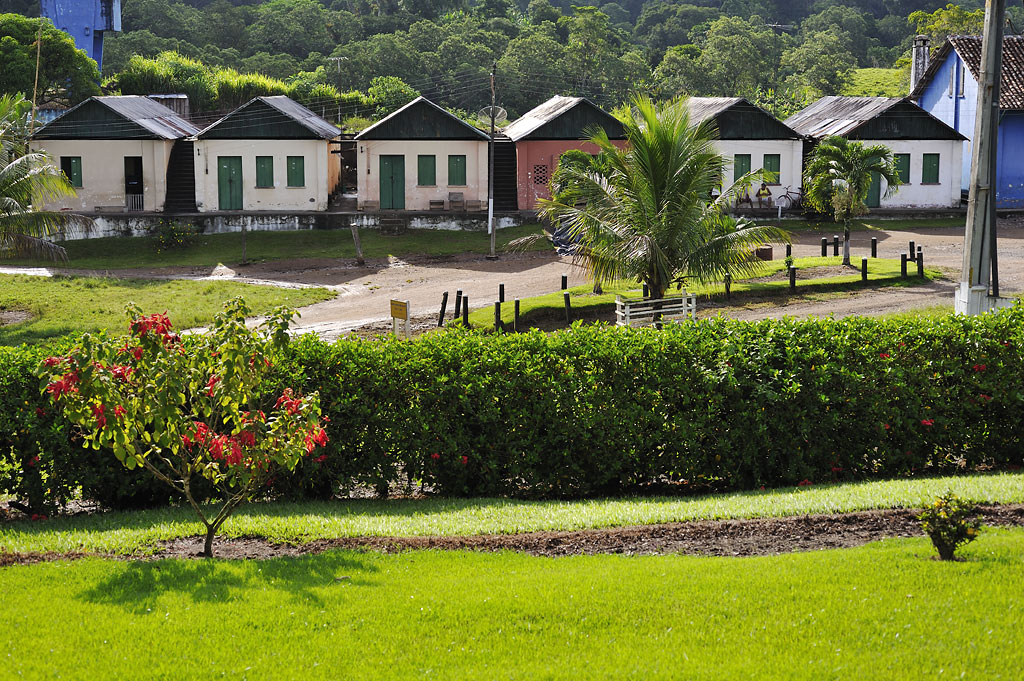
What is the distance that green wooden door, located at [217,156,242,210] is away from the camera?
1738 inches

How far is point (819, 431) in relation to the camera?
1241 centimetres

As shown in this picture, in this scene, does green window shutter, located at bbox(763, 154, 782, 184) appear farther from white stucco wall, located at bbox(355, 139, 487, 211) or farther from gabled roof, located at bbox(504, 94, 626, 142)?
white stucco wall, located at bbox(355, 139, 487, 211)

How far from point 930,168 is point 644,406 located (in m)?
36.5

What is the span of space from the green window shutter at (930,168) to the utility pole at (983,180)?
31128mm

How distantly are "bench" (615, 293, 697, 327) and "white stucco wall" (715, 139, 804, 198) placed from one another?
72.5ft

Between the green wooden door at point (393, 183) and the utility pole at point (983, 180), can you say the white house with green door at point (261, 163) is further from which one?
the utility pole at point (983, 180)

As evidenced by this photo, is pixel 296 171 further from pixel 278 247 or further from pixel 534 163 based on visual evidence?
pixel 534 163

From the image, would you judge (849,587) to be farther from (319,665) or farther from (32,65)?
(32,65)

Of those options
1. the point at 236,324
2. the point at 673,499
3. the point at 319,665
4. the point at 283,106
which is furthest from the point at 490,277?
the point at 319,665

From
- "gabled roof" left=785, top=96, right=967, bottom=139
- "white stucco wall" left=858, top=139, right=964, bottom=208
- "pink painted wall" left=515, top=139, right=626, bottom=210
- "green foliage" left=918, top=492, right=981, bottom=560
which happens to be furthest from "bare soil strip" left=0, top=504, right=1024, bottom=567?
"white stucco wall" left=858, top=139, right=964, bottom=208

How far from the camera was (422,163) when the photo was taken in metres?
44.2

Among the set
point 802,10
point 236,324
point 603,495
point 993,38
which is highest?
point 802,10

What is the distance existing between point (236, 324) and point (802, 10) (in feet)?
366

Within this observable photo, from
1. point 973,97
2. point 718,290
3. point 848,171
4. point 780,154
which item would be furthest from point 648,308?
point 973,97
